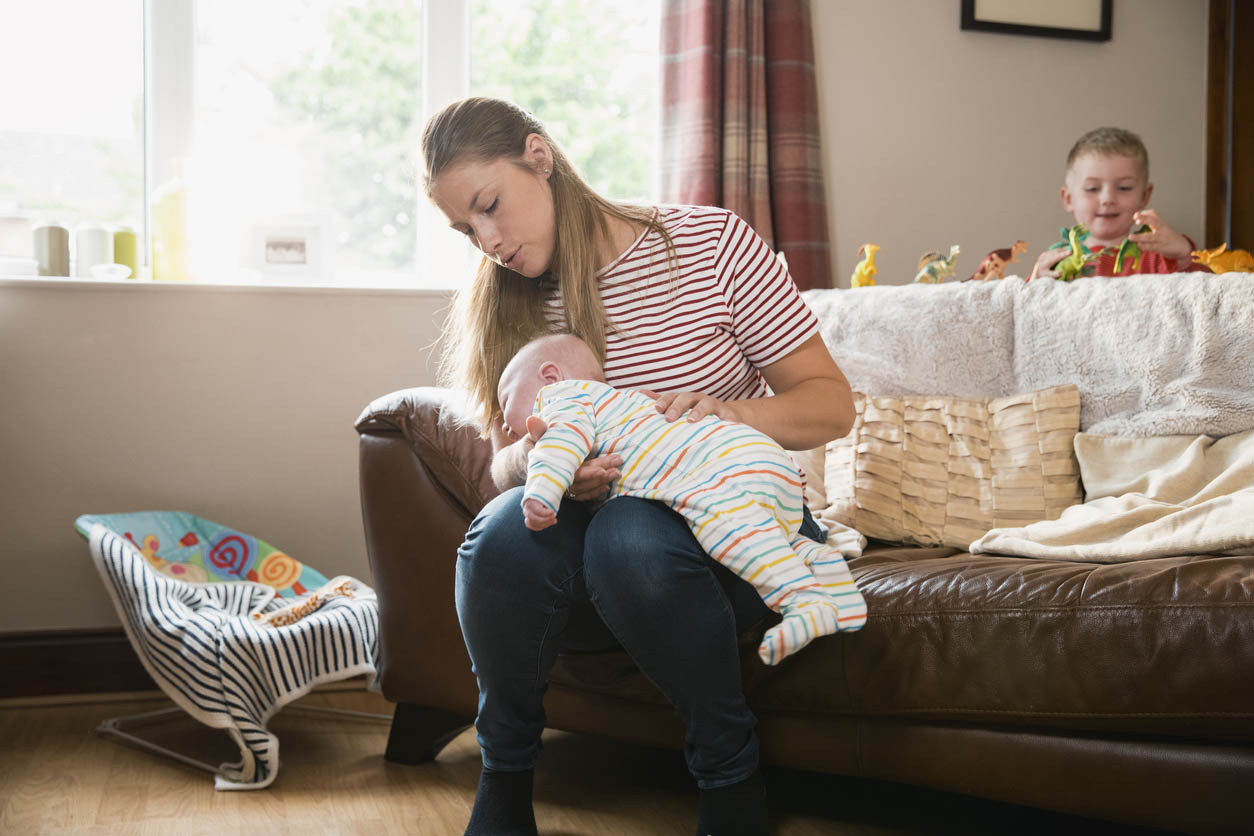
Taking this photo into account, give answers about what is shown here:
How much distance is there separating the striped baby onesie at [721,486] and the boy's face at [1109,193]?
133 centimetres

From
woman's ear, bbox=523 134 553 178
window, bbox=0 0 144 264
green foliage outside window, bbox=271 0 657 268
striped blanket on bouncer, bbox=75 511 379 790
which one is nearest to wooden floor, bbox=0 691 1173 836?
striped blanket on bouncer, bbox=75 511 379 790

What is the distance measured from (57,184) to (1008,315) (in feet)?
6.75

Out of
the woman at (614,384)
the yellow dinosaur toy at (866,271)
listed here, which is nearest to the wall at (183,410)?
the woman at (614,384)

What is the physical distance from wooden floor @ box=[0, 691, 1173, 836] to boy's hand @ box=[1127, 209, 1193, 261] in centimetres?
108

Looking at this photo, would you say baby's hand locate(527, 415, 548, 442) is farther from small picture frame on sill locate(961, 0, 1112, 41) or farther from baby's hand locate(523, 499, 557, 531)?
small picture frame on sill locate(961, 0, 1112, 41)

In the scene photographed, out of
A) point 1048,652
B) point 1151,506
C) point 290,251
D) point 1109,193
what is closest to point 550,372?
point 1048,652

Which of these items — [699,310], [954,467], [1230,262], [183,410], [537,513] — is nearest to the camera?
[537,513]

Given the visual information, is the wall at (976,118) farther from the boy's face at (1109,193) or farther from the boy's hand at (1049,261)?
the boy's hand at (1049,261)

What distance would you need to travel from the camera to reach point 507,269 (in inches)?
62.6

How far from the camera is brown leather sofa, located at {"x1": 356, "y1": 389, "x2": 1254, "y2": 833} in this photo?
125cm

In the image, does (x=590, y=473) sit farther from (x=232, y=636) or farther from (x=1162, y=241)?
(x=1162, y=241)

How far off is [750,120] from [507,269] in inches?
51.5

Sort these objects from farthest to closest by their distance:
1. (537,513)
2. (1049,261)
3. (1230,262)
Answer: (1049,261) → (1230,262) → (537,513)

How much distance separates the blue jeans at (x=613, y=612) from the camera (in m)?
1.25
